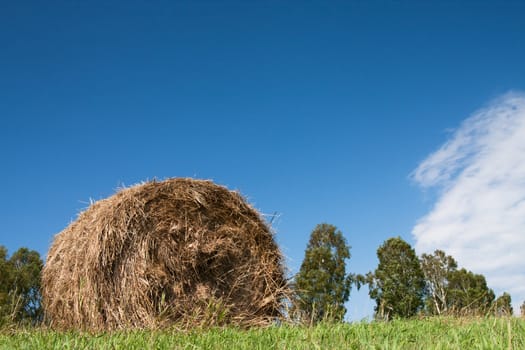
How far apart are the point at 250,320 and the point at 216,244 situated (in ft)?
4.77

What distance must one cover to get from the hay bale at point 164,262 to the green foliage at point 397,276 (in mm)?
18058

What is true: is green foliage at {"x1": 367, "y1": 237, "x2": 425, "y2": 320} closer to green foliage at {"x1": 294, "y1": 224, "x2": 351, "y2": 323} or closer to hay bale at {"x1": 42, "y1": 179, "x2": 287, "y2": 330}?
green foliage at {"x1": 294, "y1": 224, "x2": 351, "y2": 323}

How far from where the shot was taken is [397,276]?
2636 centimetres

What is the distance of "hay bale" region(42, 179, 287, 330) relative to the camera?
24.8 feet

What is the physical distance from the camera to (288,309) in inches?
353

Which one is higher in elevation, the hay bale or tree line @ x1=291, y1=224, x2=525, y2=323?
tree line @ x1=291, y1=224, x2=525, y2=323

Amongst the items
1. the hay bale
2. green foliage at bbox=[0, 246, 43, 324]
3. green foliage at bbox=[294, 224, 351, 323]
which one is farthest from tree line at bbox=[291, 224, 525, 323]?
the hay bale

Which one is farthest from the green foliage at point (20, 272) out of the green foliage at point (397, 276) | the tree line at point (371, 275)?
the green foliage at point (397, 276)

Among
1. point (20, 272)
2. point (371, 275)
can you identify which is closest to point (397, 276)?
point (371, 275)

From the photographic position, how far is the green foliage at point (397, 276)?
84.2ft

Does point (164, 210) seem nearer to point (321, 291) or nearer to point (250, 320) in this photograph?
point (250, 320)

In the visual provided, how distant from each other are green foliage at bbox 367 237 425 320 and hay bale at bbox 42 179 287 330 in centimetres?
1806

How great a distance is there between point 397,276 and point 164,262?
2073cm

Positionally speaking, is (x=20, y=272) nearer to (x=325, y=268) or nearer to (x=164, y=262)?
(x=325, y=268)
